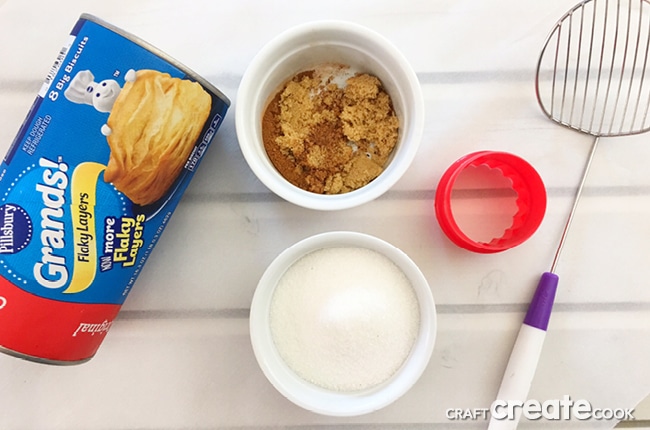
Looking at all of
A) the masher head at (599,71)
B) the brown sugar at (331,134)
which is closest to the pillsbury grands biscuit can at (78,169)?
the brown sugar at (331,134)

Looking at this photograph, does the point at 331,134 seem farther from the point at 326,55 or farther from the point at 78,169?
the point at 78,169

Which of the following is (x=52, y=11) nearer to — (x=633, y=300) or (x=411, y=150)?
(x=411, y=150)

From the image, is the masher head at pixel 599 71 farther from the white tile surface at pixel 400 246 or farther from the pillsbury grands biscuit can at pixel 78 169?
the pillsbury grands biscuit can at pixel 78 169

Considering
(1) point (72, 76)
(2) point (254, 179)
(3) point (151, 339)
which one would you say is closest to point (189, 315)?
(3) point (151, 339)

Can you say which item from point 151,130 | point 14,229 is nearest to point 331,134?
point 151,130

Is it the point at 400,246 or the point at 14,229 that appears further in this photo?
the point at 400,246

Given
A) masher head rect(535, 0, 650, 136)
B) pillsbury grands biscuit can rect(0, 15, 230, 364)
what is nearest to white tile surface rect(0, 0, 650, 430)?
masher head rect(535, 0, 650, 136)
